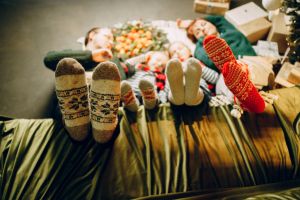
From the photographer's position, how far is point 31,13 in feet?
7.04

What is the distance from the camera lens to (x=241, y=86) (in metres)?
1.01

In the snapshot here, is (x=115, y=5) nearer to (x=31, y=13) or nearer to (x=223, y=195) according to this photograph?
(x=31, y=13)

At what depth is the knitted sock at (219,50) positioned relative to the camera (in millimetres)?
1022

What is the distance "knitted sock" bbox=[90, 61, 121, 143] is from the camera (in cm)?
95

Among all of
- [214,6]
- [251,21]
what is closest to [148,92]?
[251,21]

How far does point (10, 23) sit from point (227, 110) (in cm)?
189

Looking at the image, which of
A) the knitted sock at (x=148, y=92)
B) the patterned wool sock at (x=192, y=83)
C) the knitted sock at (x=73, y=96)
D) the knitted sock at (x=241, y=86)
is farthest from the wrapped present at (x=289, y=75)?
the knitted sock at (x=73, y=96)

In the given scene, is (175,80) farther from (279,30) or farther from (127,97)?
(279,30)

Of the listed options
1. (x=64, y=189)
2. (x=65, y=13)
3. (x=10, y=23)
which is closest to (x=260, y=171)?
(x=64, y=189)

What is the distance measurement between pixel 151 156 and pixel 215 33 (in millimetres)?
1082

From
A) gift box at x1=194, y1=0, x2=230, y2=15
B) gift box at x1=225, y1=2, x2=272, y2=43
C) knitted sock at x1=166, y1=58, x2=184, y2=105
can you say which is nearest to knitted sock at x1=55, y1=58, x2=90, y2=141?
knitted sock at x1=166, y1=58, x2=184, y2=105

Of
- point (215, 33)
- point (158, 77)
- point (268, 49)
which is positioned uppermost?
point (215, 33)

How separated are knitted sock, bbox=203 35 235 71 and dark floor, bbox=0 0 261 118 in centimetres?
106

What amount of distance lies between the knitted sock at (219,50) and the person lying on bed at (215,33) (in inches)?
19.7
